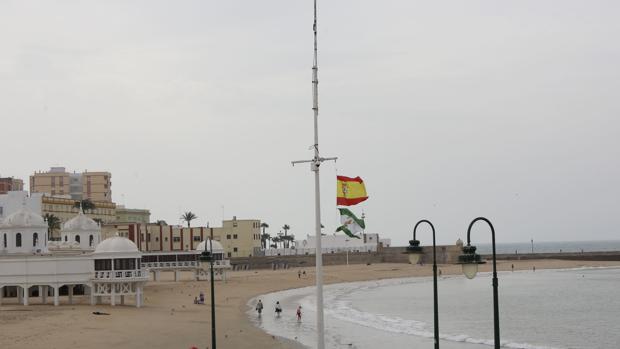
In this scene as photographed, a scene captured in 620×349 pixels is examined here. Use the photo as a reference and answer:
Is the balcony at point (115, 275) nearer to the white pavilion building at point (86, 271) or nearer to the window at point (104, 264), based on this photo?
the white pavilion building at point (86, 271)

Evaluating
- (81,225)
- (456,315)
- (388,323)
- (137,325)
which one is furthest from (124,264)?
(456,315)

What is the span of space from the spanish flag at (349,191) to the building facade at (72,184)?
152 meters

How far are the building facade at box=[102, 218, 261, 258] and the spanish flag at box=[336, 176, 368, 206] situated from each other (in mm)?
83057

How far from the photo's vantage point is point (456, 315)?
7044cm

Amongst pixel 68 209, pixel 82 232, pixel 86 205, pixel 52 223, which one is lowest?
pixel 82 232

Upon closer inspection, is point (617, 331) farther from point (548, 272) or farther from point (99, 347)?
point (548, 272)

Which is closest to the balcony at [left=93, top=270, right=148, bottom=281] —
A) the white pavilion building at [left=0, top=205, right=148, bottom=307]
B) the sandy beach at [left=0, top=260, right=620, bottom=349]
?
the white pavilion building at [left=0, top=205, right=148, bottom=307]

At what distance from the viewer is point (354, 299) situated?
85750mm

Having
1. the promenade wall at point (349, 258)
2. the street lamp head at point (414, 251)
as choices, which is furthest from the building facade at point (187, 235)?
the street lamp head at point (414, 251)

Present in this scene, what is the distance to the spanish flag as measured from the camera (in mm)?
23266

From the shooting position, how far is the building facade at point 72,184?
17000 cm

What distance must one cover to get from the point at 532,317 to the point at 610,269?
98.1 m

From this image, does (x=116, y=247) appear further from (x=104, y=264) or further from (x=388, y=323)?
(x=388, y=323)

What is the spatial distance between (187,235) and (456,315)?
66.8 m
